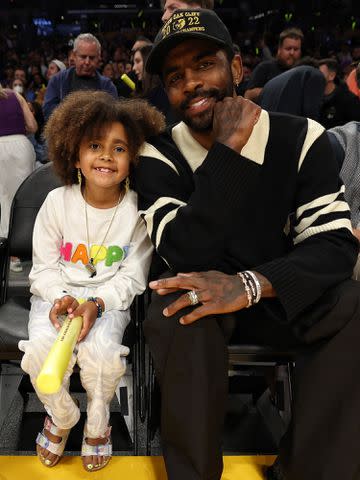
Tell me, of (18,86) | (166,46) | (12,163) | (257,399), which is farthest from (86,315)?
(18,86)

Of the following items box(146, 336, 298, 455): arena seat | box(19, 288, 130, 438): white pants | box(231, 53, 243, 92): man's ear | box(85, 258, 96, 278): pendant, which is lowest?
box(146, 336, 298, 455): arena seat

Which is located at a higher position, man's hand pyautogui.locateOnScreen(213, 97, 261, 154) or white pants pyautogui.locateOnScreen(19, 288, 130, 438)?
man's hand pyautogui.locateOnScreen(213, 97, 261, 154)

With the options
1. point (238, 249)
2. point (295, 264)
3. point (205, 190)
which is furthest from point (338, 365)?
point (205, 190)

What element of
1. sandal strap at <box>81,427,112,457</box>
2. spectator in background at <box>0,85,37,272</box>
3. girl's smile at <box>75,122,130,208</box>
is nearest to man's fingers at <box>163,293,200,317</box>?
sandal strap at <box>81,427,112,457</box>

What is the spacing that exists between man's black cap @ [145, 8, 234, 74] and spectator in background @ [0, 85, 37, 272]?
263 cm

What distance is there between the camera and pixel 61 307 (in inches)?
76.9

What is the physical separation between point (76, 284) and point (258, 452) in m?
1.01

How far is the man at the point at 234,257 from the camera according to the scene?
161cm

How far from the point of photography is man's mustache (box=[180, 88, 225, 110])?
195 cm

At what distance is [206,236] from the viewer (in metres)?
1.73

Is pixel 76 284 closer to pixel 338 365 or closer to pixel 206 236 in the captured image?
pixel 206 236

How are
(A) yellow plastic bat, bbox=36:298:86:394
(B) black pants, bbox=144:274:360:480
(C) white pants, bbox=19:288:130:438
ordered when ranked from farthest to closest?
(C) white pants, bbox=19:288:130:438 < (B) black pants, bbox=144:274:360:480 < (A) yellow plastic bat, bbox=36:298:86:394

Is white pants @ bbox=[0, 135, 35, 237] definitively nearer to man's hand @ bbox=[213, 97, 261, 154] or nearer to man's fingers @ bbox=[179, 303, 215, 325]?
man's hand @ bbox=[213, 97, 261, 154]

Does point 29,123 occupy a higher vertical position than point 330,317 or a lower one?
higher
